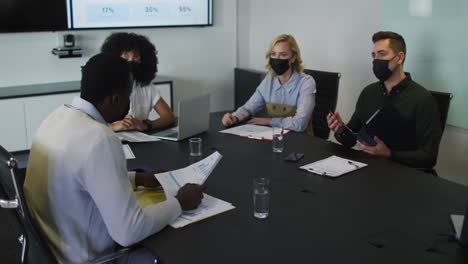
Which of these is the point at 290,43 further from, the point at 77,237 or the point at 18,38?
the point at 18,38

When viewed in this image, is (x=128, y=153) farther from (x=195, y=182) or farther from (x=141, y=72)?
(x=141, y=72)

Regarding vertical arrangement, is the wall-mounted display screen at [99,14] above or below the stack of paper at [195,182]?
above

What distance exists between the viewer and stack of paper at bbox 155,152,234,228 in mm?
1744

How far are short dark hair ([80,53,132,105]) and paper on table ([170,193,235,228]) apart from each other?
0.48 meters

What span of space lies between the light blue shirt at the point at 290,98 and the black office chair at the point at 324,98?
0.26 meters

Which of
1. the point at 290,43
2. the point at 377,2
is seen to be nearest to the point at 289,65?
the point at 290,43

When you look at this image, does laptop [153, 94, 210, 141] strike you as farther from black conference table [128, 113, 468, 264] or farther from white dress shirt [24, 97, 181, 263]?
white dress shirt [24, 97, 181, 263]

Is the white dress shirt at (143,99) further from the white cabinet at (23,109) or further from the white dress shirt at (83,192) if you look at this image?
the white dress shirt at (83,192)

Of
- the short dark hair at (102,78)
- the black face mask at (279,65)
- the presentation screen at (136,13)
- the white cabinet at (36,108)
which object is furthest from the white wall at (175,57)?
the short dark hair at (102,78)

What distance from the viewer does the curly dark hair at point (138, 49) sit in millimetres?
3184

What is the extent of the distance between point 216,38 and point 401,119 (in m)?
3.08

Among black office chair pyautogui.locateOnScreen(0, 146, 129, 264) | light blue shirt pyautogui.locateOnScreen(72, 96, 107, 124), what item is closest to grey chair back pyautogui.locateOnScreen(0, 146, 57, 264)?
black office chair pyautogui.locateOnScreen(0, 146, 129, 264)

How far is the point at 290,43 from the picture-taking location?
3.24 meters

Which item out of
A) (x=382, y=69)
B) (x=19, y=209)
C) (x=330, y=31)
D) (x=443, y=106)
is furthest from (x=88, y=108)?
(x=330, y=31)
